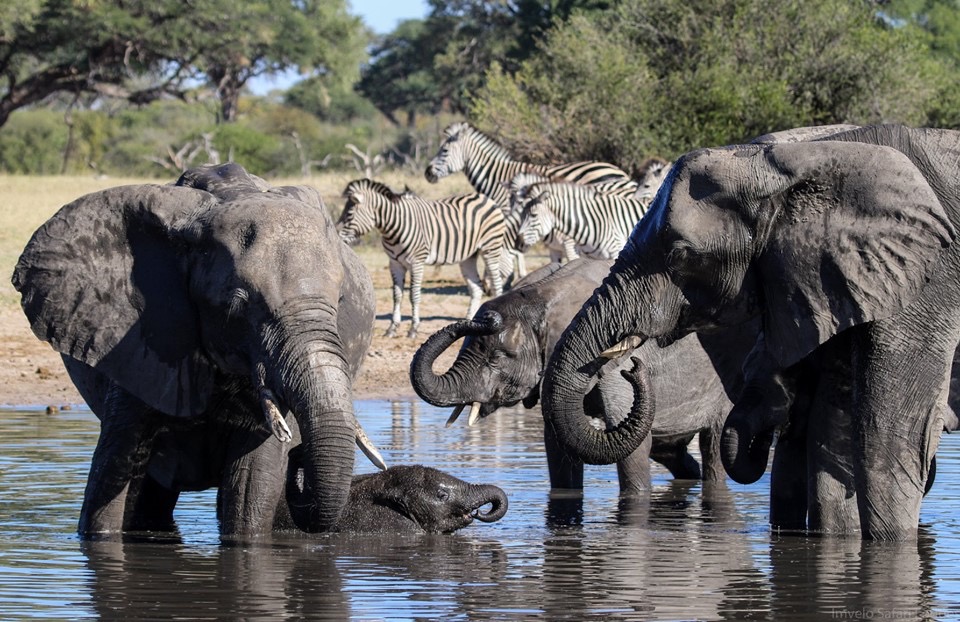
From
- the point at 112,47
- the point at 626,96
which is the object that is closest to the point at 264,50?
the point at 112,47

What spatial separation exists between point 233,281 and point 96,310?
0.78 m

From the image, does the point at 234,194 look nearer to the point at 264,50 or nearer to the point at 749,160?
the point at 749,160

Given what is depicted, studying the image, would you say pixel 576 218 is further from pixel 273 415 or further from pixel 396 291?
pixel 273 415

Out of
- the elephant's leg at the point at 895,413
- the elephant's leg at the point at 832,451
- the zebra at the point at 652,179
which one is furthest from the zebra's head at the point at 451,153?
the elephant's leg at the point at 895,413

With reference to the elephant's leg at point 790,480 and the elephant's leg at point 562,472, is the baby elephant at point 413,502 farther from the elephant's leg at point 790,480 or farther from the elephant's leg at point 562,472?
the elephant's leg at point 562,472

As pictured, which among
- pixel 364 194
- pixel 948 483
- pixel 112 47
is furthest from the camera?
pixel 112 47

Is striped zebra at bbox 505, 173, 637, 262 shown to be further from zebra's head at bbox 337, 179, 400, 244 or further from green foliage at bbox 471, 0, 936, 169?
green foliage at bbox 471, 0, 936, 169

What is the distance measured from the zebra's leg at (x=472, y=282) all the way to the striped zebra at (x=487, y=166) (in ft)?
10.4

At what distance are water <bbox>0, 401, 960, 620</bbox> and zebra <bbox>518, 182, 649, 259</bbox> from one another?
33.7 ft

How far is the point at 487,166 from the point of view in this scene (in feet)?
76.5

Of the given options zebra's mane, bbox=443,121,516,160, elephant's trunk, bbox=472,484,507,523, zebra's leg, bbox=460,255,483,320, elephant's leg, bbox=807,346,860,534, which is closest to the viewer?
elephant's leg, bbox=807,346,860,534

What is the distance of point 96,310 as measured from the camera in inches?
274

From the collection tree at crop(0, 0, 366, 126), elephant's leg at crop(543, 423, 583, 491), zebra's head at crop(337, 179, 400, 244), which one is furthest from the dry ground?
elephant's leg at crop(543, 423, 583, 491)

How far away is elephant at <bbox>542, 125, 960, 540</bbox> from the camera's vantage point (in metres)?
6.60
